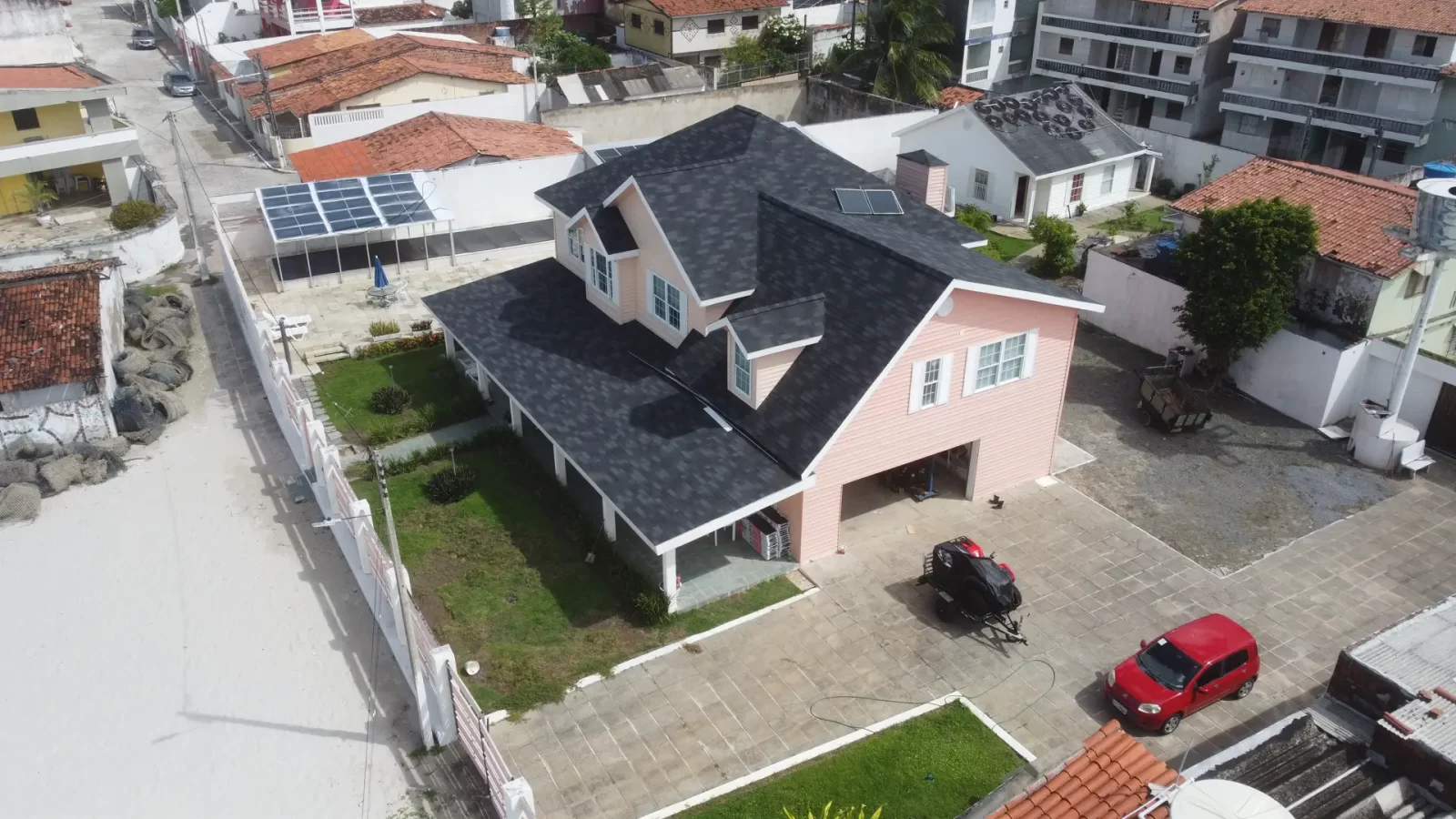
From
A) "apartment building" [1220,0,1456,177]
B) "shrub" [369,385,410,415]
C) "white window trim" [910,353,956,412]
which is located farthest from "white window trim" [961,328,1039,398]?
"apartment building" [1220,0,1456,177]

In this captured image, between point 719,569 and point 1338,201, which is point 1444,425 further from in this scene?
point 719,569

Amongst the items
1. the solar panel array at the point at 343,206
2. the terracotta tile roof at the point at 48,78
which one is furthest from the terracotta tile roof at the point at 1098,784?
the terracotta tile roof at the point at 48,78

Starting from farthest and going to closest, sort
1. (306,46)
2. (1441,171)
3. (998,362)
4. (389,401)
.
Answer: (306,46) < (1441,171) < (389,401) < (998,362)

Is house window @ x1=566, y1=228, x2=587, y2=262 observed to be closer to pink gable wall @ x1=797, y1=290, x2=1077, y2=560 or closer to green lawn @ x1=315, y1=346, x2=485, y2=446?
green lawn @ x1=315, y1=346, x2=485, y2=446

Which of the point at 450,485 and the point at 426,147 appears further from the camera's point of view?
the point at 426,147

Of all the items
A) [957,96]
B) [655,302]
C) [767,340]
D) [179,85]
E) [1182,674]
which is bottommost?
[1182,674]

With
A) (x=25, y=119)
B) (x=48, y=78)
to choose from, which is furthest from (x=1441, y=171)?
(x=48, y=78)

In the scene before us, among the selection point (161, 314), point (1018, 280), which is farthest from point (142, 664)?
point (1018, 280)
